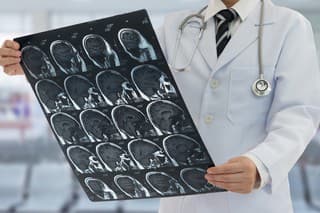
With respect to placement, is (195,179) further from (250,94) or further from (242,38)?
(242,38)

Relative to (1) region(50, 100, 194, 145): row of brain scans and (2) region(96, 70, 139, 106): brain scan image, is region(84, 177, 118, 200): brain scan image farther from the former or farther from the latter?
(2) region(96, 70, 139, 106): brain scan image

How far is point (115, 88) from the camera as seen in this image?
0.99 meters

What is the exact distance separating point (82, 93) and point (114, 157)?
0.51ft

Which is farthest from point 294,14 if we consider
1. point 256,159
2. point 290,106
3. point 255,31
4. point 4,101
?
point 4,101

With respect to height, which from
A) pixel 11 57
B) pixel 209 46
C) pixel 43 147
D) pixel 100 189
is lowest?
pixel 43 147

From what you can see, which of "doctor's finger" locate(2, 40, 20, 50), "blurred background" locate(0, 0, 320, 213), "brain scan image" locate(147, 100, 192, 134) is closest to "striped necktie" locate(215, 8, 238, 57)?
"brain scan image" locate(147, 100, 192, 134)

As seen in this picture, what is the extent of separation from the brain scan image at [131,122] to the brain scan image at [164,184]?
9 centimetres

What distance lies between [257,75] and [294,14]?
0.57 feet

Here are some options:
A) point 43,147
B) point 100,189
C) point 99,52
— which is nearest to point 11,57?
point 99,52

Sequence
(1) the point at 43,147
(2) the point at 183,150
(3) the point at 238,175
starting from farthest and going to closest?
(1) the point at 43,147, (2) the point at 183,150, (3) the point at 238,175

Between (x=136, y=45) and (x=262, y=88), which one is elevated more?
(x=136, y=45)

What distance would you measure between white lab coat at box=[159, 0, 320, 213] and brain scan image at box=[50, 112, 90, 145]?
25 cm

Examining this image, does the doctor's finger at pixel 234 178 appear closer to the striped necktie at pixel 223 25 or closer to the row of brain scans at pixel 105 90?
the row of brain scans at pixel 105 90

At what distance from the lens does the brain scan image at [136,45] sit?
91 cm
